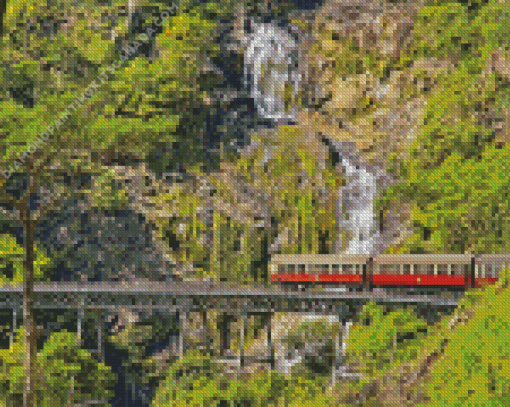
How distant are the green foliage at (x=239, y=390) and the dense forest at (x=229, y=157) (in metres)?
0.06

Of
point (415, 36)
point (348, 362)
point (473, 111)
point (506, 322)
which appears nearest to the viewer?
point (506, 322)

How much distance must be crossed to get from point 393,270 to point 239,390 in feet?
24.7

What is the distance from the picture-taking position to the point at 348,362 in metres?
30.5

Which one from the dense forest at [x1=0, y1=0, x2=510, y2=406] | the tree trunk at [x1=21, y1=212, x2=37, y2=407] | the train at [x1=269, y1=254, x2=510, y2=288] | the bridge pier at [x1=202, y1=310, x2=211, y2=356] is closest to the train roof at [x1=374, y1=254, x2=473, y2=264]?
the train at [x1=269, y1=254, x2=510, y2=288]

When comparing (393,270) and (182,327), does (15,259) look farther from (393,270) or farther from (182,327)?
(393,270)

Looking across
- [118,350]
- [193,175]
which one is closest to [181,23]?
[193,175]

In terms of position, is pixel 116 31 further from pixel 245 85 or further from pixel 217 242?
pixel 217 242

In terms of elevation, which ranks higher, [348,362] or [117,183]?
[117,183]

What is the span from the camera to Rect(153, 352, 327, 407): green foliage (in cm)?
3075

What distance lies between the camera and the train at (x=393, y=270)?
82.1 feet

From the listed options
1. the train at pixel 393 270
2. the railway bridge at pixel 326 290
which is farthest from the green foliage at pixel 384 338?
the train at pixel 393 270

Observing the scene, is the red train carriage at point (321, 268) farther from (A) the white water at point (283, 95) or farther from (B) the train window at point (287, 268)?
(A) the white water at point (283, 95)

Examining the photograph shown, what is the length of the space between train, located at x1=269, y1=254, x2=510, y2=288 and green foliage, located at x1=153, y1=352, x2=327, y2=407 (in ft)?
14.8

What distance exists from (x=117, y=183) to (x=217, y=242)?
4592mm
